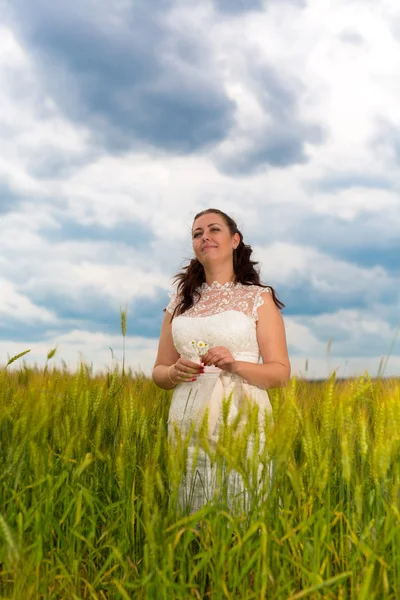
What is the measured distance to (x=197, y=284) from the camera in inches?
143

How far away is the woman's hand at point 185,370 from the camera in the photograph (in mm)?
2861

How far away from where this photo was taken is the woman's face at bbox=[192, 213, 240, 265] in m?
3.40

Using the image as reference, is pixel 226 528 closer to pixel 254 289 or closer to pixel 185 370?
pixel 185 370

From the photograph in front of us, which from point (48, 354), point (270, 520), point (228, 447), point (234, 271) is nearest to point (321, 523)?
point (270, 520)

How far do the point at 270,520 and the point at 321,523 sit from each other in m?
0.15

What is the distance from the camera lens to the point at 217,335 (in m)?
3.22

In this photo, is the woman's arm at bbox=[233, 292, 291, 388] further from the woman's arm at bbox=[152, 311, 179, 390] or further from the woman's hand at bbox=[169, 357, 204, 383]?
the woman's arm at bbox=[152, 311, 179, 390]

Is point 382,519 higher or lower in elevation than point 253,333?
lower

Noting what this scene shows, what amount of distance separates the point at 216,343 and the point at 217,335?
0.13 ft

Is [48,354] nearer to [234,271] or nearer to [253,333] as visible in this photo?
[253,333]

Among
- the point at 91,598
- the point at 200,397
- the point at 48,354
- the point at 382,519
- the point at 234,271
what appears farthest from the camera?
the point at 234,271

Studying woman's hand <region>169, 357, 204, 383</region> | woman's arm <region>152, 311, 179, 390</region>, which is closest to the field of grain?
woman's hand <region>169, 357, 204, 383</region>

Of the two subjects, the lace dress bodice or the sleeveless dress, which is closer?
the sleeveless dress

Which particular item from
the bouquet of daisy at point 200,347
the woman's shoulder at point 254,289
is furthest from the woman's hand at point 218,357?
the woman's shoulder at point 254,289
